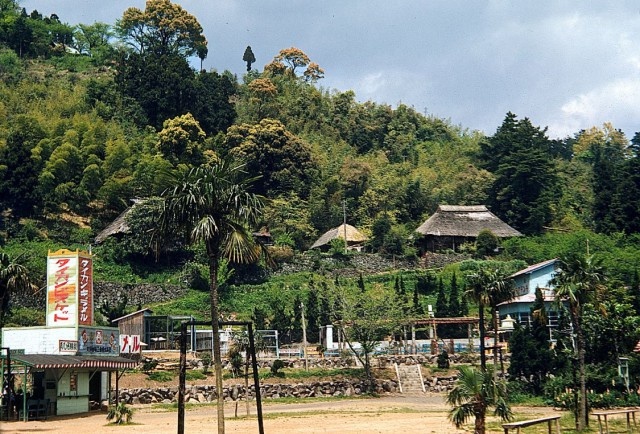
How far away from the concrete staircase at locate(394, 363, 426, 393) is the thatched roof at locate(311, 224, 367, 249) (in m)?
27.8

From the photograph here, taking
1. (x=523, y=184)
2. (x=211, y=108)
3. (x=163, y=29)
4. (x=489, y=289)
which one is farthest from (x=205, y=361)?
(x=163, y=29)

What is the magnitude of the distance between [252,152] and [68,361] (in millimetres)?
52562

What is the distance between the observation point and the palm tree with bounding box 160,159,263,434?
1056 inches

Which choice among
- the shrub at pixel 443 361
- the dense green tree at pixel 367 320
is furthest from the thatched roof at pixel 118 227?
the shrub at pixel 443 361

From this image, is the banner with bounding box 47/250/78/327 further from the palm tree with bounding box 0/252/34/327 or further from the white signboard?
the white signboard

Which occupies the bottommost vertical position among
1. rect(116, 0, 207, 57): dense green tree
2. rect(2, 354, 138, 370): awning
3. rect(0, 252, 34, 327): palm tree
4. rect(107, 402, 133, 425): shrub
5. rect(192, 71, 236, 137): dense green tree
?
rect(107, 402, 133, 425): shrub

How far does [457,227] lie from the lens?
82062 millimetres

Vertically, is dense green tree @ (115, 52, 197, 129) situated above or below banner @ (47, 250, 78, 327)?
above

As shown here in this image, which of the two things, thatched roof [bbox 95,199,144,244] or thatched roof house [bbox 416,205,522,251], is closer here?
thatched roof [bbox 95,199,144,244]

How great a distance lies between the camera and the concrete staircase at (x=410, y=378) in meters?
53.9

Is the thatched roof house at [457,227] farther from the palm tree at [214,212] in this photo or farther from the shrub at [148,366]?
the palm tree at [214,212]

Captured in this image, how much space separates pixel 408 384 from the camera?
178ft

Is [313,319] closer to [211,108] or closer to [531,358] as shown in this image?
[531,358]

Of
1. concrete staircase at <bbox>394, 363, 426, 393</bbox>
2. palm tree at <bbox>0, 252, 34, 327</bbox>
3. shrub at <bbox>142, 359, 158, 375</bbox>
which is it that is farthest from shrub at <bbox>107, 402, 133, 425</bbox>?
concrete staircase at <bbox>394, 363, 426, 393</bbox>
